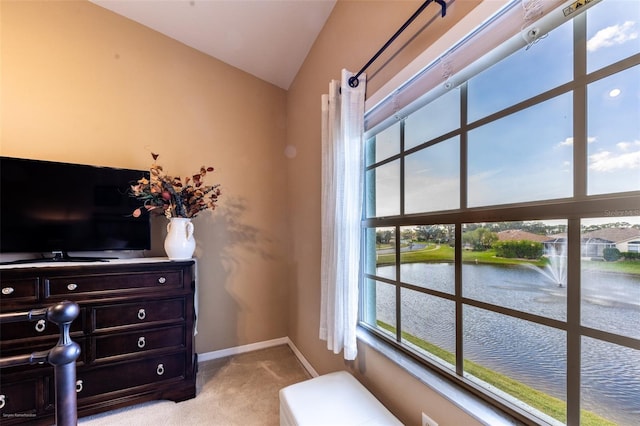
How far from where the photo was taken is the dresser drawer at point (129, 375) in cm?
173

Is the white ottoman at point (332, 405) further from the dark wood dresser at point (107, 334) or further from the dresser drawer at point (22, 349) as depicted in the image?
the dresser drawer at point (22, 349)

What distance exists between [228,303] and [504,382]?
2371 mm

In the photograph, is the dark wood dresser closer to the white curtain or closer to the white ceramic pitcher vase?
the white ceramic pitcher vase

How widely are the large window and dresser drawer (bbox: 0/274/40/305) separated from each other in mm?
2168

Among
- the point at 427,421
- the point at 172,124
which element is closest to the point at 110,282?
the point at 172,124

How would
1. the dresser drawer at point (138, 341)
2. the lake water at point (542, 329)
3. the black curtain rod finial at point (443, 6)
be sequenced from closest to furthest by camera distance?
the lake water at point (542, 329), the black curtain rod finial at point (443, 6), the dresser drawer at point (138, 341)

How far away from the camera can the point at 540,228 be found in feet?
2.80

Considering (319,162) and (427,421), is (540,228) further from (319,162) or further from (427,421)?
(319,162)

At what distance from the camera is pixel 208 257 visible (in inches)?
102

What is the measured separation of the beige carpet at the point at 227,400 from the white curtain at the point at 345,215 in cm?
81

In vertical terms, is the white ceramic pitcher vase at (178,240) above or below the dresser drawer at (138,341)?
above

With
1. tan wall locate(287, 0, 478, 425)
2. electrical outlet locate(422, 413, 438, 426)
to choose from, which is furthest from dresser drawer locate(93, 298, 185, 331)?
electrical outlet locate(422, 413, 438, 426)

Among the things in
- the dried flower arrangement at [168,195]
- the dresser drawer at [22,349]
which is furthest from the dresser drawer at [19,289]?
the dried flower arrangement at [168,195]

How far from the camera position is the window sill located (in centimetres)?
89
